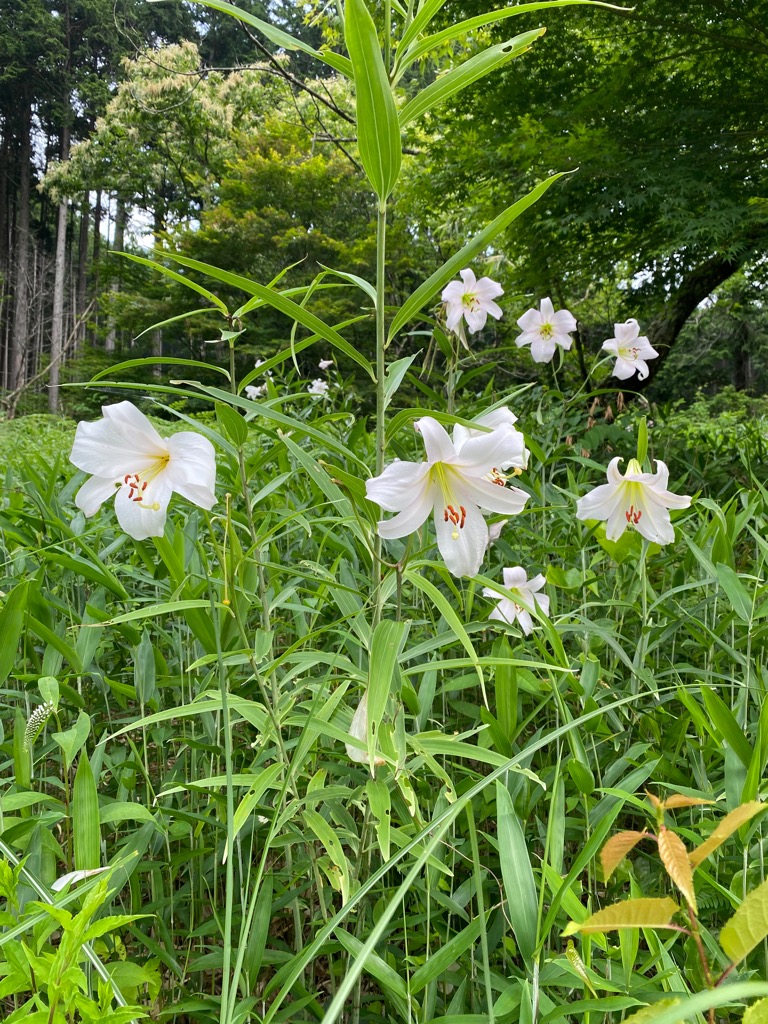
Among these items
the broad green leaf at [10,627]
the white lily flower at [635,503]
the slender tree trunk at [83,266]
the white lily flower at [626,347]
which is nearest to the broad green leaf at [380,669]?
the broad green leaf at [10,627]

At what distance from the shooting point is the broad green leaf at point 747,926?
1.29 feet

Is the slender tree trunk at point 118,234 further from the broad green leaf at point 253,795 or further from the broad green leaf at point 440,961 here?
the broad green leaf at point 440,961

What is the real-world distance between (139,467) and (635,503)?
2.74 feet

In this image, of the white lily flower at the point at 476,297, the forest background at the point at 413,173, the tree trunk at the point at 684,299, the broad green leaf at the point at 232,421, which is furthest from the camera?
the tree trunk at the point at 684,299

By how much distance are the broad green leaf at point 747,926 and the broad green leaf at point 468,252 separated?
0.56 m

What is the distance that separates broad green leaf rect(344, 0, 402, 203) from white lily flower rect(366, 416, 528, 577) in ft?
0.83

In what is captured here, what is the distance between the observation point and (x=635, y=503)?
1.16 m

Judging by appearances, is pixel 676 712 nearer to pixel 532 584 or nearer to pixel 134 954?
pixel 532 584

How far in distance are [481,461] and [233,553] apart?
31 centimetres

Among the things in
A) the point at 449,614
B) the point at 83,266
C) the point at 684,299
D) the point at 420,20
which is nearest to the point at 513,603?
the point at 449,614

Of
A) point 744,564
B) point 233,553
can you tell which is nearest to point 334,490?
point 233,553

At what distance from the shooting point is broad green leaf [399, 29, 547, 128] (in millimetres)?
645

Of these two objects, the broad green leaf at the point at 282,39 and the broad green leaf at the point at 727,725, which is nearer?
the broad green leaf at the point at 282,39

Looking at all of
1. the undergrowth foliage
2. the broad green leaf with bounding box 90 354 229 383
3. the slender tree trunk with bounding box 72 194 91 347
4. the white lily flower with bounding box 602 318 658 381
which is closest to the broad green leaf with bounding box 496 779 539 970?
the undergrowth foliage
